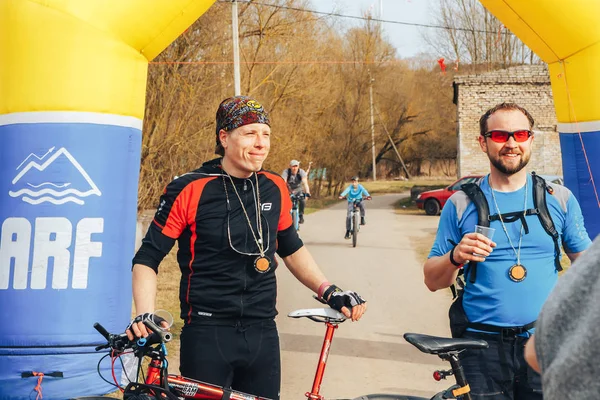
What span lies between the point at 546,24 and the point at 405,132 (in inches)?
2358

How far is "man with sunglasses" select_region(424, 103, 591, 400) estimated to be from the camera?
3.14 meters

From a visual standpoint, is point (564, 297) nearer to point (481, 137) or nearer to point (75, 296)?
point (481, 137)

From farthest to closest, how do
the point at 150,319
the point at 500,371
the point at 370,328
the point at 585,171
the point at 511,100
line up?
the point at 511,100 → the point at 370,328 → the point at 585,171 → the point at 500,371 → the point at 150,319

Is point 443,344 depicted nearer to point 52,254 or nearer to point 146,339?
point 146,339

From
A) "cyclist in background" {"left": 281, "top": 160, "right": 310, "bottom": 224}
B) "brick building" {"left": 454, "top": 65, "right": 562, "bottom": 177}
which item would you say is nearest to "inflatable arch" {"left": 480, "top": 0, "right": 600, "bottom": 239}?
"cyclist in background" {"left": 281, "top": 160, "right": 310, "bottom": 224}

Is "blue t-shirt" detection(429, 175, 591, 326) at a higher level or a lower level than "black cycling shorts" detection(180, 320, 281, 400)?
higher

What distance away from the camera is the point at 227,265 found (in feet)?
11.1

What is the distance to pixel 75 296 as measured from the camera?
5344mm

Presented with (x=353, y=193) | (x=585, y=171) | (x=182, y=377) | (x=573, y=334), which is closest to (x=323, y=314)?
(x=182, y=377)

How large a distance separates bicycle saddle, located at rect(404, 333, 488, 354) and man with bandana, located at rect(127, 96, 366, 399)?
359 millimetres

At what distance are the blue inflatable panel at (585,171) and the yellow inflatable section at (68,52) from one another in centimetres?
335

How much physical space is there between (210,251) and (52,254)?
2.29m

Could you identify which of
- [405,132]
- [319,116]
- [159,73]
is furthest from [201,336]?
[405,132]

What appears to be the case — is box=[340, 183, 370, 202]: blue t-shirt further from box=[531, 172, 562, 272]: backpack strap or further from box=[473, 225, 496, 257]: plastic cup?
box=[473, 225, 496, 257]: plastic cup
